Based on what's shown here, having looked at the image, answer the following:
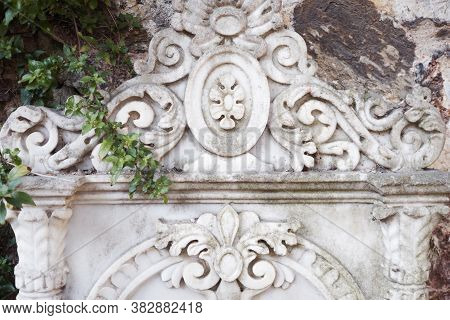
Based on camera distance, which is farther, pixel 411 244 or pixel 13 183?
pixel 411 244

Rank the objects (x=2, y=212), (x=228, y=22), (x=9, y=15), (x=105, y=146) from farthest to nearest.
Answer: (x=9, y=15), (x=228, y=22), (x=105, y=146), (x=2, y=212)

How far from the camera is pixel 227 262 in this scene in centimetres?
159

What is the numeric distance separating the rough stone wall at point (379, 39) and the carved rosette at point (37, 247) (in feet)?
2.74

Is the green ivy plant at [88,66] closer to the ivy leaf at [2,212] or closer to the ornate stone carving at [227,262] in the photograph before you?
the ornate stone carving at [227,262]

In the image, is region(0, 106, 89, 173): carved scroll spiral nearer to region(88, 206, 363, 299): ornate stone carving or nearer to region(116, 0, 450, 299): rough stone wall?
region(88, 206, 363, 299): ornate stone carving

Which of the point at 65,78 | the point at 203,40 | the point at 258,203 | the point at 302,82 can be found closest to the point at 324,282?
the point at 258,203

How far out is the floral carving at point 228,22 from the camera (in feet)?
5.15

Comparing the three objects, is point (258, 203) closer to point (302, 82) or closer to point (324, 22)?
point (302, 82)

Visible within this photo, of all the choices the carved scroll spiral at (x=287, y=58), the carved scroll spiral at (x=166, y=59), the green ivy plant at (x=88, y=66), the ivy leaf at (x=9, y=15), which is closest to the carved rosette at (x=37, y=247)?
the green ivy plant at (x=88, y=66)

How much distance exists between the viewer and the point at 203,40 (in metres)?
1.57

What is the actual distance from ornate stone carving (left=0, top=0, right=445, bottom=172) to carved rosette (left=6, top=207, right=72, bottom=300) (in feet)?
0.52

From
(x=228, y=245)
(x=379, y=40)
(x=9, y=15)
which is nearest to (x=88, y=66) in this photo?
(x=9, y=15)

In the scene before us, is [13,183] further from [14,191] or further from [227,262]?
[227,262]

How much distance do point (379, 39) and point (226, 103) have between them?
0.81m
